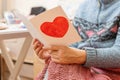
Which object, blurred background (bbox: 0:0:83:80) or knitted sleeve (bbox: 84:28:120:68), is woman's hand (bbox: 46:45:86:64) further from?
blurred background (bbox: 0:0:83:80)

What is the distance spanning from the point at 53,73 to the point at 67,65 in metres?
0.05

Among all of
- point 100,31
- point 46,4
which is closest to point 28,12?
point 46,4

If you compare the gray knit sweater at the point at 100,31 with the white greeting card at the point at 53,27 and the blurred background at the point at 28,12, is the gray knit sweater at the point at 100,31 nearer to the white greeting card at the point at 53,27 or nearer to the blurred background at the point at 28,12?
the white greeting card at the point at 53,27

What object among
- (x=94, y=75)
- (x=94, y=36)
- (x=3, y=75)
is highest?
(x=94, y=36)

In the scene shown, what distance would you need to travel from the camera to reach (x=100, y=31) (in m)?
0.87

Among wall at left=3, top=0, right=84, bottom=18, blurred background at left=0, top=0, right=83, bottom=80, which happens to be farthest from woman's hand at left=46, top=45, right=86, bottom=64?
wall at left=3, top=0, right=84, bottom=18

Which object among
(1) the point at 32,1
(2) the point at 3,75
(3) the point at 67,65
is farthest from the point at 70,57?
(2) the point at 3,75

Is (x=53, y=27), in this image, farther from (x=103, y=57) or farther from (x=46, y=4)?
(x=46, y=4)

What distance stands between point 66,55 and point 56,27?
10cm

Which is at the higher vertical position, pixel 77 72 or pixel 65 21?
pixel 65 21

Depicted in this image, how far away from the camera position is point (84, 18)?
955 mm

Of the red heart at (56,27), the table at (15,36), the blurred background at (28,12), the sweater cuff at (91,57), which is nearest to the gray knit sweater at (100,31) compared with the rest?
the sweater cuff at (91,57)

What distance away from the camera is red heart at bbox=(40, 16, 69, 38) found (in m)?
0.74

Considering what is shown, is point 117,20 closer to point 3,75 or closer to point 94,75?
point 94,75
